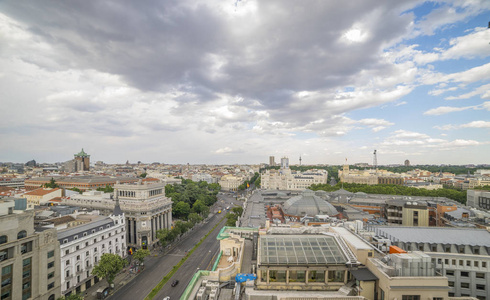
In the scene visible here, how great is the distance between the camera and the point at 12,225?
38125 millimetres

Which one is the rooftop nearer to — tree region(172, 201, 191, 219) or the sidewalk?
the sidewalk

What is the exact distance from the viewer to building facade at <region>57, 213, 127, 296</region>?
50000 millimetres

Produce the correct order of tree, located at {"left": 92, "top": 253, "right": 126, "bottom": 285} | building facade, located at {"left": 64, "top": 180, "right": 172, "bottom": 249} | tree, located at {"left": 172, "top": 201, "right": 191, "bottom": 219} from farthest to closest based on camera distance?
1. tree, located at {"left": 172, "top": 201, "right": 191, "bottom": 219}
2. building facade, located at {"left": 64, "top": 180, "right": 172, "bottom": 249}
3. tree, located at {"left": 92, "top": 253, "right": 126, "bottom": 285}

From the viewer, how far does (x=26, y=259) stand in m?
40.0

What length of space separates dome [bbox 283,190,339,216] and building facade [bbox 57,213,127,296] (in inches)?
2191

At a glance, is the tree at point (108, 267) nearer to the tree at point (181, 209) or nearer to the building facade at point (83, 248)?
the building facade at point (83, 248)

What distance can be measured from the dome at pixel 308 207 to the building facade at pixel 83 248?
55.6 metres

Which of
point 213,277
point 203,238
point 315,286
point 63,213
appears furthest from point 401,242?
point 63,213

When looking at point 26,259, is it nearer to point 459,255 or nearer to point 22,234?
point 22,234

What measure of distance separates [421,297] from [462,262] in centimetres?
3073

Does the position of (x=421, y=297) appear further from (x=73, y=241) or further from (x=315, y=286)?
(x=73, y=241)

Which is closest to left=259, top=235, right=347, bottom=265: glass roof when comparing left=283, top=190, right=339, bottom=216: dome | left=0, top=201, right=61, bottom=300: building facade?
left=0, top=201, right=61, bottom=300: building facade

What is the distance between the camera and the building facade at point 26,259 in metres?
36.9

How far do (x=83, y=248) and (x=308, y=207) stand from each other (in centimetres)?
6612
